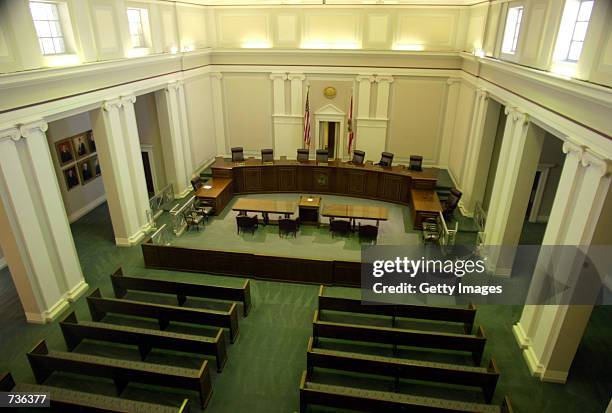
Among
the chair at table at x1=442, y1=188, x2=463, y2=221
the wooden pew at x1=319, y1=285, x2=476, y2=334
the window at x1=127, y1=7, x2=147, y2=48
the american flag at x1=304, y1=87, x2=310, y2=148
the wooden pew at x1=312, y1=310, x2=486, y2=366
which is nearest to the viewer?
the wooden pew at x1=312, y1=310, x2=486, y2=366

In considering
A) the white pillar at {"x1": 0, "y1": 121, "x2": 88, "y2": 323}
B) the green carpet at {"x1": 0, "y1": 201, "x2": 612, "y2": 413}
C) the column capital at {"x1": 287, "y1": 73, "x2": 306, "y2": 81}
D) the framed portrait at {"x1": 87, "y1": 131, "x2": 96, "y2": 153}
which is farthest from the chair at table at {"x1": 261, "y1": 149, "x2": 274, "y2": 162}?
the white pillar at {"x1": 0, "y1": 121, "x2": 88, "y2": 323}

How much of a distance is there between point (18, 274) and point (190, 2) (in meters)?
11.6

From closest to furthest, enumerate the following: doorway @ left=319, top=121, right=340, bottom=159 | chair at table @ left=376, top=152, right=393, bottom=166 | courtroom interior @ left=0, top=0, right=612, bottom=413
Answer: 1. courtroom interior @ left=0, top=0, right=612, bottom=413
2. chair at table @ left=376, top=152, right=393, bottom=166
3. doorway @ left=319, top=121, right=340, bottom=159

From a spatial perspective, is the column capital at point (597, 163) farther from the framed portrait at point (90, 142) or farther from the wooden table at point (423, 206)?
the framed portrait at point (90, 142)

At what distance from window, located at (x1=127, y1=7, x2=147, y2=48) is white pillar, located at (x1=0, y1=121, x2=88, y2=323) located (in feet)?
16.9

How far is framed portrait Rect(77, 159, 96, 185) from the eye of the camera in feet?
44.8

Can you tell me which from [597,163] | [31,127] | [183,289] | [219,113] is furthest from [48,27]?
[597,163]

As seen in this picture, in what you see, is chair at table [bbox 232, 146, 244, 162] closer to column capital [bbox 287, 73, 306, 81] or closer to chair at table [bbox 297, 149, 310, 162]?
chair at table [bbox 297, 149, 310, 162]

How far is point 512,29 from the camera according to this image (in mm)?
10555

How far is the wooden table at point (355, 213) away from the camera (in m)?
12.4

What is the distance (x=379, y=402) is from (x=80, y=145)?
12889 mm

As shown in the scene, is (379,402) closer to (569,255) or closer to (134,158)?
(569,255)

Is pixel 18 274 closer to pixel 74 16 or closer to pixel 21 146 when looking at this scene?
pixel 21 146

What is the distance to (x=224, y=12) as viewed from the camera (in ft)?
54.0
